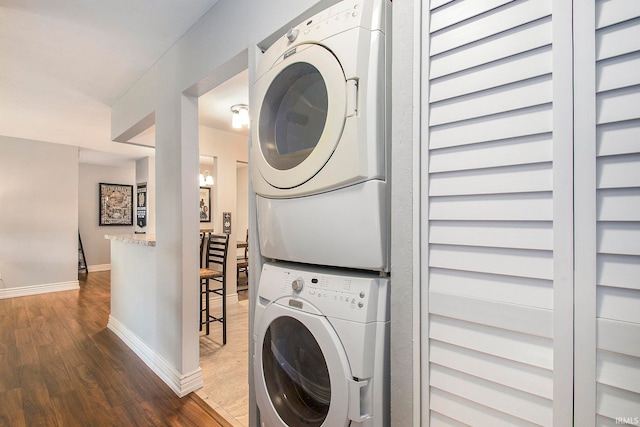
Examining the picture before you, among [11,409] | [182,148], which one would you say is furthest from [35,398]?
[182,148]

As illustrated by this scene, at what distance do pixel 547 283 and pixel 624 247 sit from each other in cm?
14

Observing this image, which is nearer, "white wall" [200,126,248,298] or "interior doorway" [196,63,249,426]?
"interior doorway" [196,63,249,426]

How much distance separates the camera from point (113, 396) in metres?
2.08

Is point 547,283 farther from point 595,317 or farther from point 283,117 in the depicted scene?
point 283,117

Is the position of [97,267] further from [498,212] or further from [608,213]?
[608,213]

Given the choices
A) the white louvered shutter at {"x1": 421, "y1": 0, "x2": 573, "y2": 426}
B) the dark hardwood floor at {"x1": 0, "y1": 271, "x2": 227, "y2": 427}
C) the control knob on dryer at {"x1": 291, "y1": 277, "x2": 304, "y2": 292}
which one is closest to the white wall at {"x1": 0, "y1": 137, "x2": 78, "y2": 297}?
the dark hardwood floor at {"x1": 0, "y1": 271, "x2": 227, "y2": 427}

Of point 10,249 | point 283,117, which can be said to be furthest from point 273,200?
point 10,249

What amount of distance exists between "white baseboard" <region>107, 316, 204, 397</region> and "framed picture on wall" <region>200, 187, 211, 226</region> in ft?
12.5

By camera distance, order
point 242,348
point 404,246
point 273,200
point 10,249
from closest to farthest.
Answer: point 404,246, point 273,200, point 242,348, point 10,249

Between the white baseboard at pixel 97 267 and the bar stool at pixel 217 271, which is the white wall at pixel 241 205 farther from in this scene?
the bar stool at pixel 217 271

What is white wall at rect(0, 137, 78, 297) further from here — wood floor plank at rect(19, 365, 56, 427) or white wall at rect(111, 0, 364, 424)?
white wall at rect(111, 0, 364, 424)

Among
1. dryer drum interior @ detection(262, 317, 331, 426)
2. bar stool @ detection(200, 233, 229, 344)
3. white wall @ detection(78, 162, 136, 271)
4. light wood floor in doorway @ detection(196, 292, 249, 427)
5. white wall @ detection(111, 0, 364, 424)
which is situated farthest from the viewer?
white wall @ detection(78, 162, 136, 271)

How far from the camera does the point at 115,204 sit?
696cm

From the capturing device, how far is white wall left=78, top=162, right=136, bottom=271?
6.57 metres
